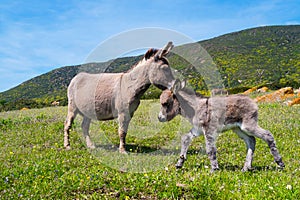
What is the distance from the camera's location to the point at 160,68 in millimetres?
10586

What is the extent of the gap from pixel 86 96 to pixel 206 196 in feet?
24.9

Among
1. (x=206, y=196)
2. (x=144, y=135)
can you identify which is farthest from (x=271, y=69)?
(x=206, y=196)

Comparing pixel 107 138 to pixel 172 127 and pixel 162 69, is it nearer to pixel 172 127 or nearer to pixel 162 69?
pixel 172 127

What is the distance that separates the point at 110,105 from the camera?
40.5ft

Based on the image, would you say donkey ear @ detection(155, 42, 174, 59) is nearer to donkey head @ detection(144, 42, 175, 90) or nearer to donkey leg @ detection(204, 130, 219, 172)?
donkey head @ detection(144, 42, 175, 90)

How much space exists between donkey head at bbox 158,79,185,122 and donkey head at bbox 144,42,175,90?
0.70 meters

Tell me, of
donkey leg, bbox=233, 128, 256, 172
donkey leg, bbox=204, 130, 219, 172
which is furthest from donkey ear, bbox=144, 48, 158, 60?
donkey leg, bbox=233, 128, 256, 172

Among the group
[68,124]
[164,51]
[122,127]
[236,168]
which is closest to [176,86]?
[164,51]

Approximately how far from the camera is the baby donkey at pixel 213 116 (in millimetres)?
8773

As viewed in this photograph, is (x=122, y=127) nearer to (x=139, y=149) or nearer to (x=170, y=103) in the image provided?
(x=139, y=149)

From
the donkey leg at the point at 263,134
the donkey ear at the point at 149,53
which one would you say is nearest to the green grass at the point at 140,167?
the donkey leg at the point at 263,134

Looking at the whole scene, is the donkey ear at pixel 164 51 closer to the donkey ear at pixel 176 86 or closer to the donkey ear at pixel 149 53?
the donkey ear at pixel 149 53

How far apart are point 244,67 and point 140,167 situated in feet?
253

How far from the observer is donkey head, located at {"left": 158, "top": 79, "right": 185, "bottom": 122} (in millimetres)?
9359
